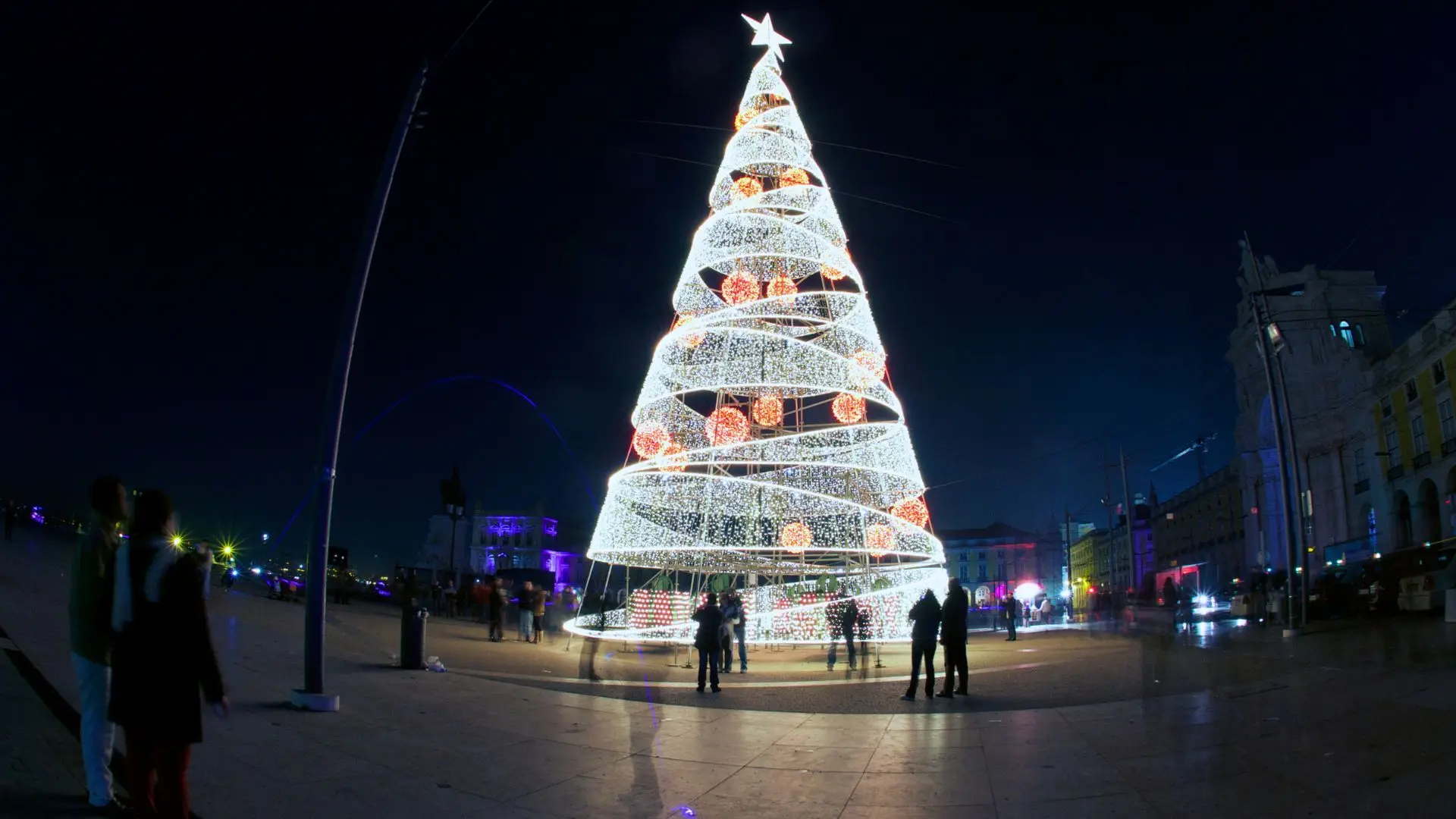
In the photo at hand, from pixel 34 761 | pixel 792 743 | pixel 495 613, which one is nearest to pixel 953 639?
pixel 792 743

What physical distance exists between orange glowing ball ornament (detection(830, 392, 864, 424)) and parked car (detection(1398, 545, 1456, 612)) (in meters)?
14.3

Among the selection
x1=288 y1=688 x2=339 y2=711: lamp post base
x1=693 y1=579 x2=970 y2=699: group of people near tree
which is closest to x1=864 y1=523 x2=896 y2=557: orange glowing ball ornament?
x1=693 y1=579 x2=970 y2=699: group of people near tree

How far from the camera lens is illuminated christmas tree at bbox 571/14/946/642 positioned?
20.7 metres

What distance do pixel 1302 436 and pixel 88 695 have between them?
197 feet

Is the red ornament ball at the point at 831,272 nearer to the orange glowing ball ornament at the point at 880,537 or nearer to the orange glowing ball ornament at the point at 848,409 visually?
the orange glowing ball ornament at the point at 848,409

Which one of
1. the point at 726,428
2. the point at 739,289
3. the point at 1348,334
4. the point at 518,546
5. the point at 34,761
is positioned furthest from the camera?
the point at 518,546

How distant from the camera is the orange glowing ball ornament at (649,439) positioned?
2112 centimetres

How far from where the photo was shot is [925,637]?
446 inches

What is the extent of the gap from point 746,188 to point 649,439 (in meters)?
7.35

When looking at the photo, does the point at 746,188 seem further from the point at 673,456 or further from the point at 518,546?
the point at 518,546

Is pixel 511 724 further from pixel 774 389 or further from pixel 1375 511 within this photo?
pixel 1375 511

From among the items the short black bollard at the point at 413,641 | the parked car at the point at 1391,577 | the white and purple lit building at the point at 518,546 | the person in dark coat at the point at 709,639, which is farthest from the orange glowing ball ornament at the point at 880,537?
the white and purple lit building at the point at 518,546

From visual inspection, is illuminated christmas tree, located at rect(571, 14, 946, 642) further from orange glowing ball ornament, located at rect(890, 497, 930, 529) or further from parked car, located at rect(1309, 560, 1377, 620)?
parked car, located at rect(1309, 560, 1377, 620)

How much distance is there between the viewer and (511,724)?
332 inches
